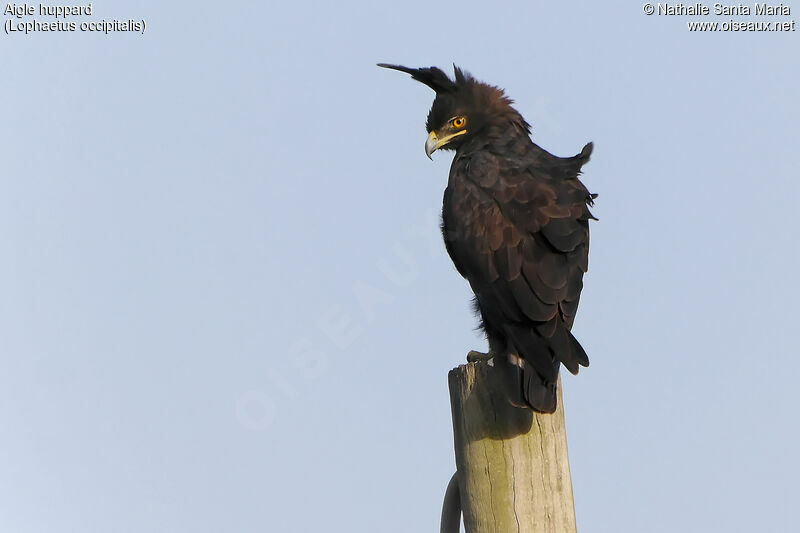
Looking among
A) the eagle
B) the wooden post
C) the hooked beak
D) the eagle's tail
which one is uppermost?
the hooked beak

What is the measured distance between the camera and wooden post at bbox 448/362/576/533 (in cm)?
358

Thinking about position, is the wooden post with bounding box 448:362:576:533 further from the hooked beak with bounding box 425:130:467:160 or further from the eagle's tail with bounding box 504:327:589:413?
the hooked beak with bounding box 425:130:467:160

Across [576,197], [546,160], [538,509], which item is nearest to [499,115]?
[546,160]

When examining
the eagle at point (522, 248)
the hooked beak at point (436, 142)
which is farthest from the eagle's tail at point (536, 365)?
the hooked beak at point (436, 142)

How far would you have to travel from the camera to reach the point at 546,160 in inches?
231

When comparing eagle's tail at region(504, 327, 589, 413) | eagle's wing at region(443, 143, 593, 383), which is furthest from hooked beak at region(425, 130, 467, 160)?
eagle's tail at region(504, 327, 589, 413)

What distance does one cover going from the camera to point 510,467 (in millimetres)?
3627

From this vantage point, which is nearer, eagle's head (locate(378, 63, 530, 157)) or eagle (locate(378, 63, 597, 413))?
eagle (locate(378, 63, 597, 413))

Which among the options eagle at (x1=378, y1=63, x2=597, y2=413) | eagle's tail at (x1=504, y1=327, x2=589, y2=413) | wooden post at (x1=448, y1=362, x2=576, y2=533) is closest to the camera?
wooden post at (x1=448, y1=362, x2=576, y2=533)

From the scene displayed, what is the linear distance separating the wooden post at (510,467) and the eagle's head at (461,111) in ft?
10.2

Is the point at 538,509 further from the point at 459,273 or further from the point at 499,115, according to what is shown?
the point at 499,115

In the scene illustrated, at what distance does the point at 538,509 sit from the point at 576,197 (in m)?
2.32

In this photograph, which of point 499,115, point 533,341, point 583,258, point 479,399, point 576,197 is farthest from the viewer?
point 499,115

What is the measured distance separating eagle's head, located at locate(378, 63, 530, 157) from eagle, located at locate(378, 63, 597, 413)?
21 cm
